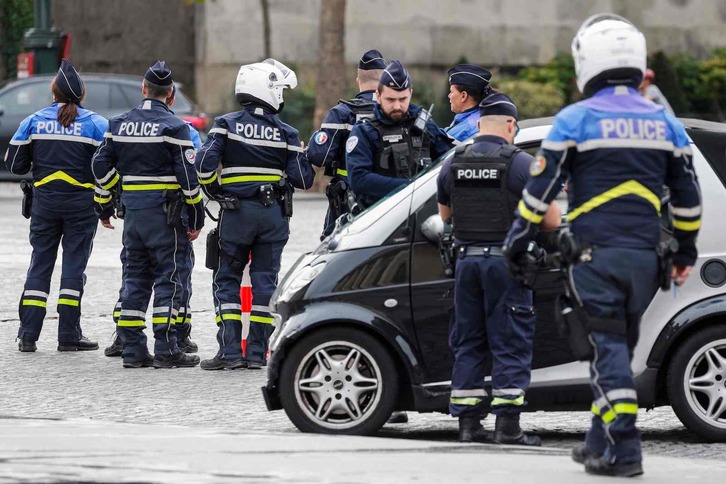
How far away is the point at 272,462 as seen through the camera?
21.5 ft

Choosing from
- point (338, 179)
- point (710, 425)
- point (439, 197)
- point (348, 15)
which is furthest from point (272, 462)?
point (348, 15)

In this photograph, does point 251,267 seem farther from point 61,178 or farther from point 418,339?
point 418,339

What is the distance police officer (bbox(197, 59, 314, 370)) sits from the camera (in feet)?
35.1

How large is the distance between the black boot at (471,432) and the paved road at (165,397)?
60 cm

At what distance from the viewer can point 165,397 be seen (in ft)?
32.2

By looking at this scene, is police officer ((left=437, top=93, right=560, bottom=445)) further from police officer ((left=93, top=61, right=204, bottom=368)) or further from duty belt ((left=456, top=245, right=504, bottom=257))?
police officer ((left=93, top=61, right=204, bottom=368))

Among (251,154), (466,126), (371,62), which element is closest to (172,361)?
(251,154)

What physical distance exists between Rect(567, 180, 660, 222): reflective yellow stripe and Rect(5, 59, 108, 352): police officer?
5.72 m

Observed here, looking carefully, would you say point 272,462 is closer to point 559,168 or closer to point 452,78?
point 559,168

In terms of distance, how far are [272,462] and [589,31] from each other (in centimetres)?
207

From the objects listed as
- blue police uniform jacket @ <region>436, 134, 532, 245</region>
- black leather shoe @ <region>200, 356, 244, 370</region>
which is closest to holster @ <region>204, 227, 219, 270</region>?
black leather shoe @ <region>200, 356, 244, 370</region>

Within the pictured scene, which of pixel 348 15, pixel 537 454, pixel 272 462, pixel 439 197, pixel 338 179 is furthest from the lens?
pixel 348 15

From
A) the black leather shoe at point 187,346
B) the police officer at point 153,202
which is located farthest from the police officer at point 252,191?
the black leather shoe at point 187,346

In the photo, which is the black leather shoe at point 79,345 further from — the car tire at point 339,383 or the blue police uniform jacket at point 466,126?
the car tire at point 339,383
